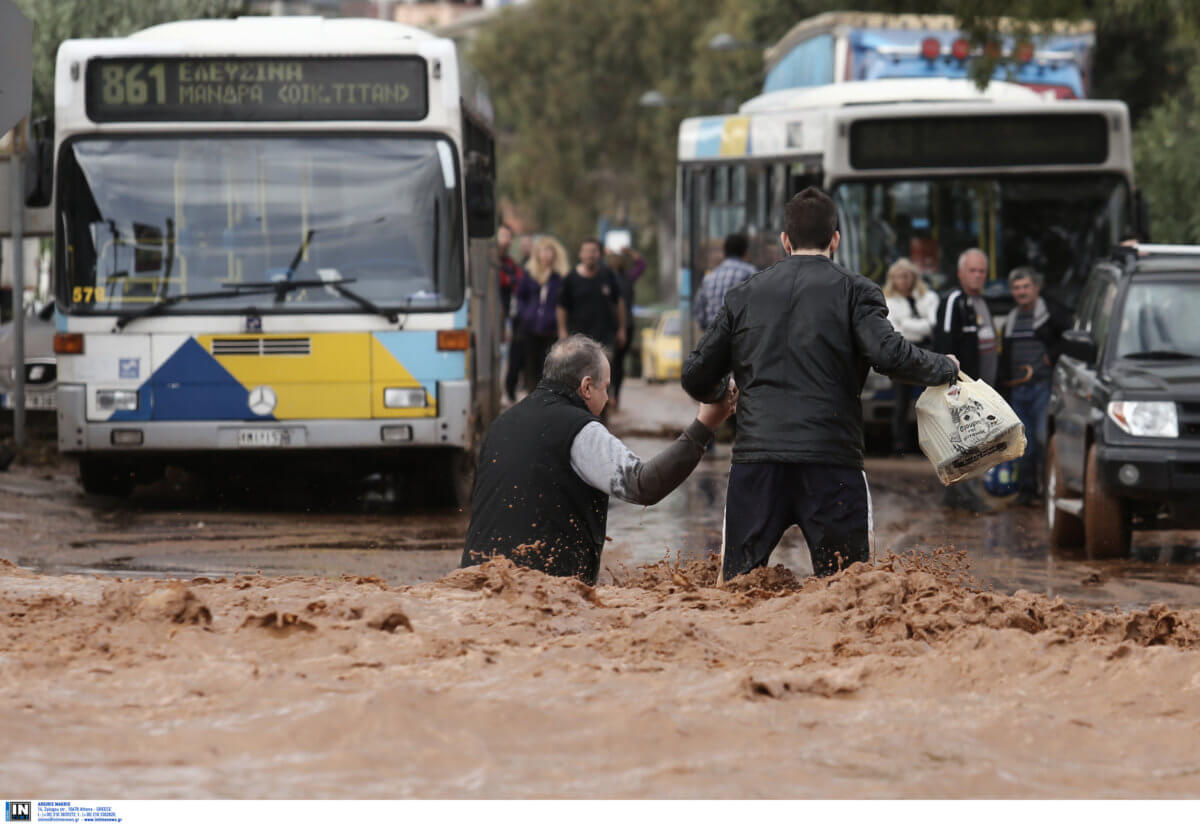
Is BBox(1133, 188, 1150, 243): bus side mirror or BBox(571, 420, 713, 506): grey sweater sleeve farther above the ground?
BBox(1133, 188, 1150, 243): bus side mirror

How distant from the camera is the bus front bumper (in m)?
14.6

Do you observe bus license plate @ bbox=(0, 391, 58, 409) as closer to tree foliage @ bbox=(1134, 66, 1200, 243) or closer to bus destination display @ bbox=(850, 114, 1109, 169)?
bus destination display @ bbox=(850, 114, 1109, 169)

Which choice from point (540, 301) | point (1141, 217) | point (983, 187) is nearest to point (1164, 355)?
point (1141, 217)

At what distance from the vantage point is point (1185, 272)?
13.3 m

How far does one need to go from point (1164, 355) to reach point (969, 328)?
2467 millimetres

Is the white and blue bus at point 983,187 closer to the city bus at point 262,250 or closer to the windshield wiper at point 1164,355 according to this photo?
the city bus at point 262,250

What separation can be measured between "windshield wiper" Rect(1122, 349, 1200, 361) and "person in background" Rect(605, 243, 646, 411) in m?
8.42

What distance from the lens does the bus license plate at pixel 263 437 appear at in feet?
47.9

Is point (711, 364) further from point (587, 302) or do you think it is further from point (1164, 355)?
point (587, 302)

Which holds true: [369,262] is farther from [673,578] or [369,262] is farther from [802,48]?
[802,48]

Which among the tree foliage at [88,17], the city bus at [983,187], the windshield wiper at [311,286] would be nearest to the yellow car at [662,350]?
the tree foliage at [88,17]

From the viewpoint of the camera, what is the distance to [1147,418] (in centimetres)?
1231

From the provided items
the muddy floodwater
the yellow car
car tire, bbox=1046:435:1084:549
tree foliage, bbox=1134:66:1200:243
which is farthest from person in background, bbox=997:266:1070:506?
the yellow car

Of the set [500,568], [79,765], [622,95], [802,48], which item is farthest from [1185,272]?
[622,95]
